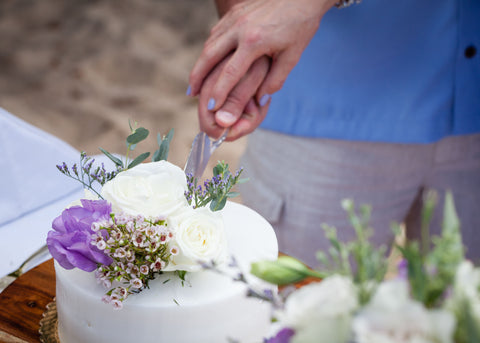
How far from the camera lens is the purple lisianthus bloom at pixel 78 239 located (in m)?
0.42

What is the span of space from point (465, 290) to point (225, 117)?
0.56 m

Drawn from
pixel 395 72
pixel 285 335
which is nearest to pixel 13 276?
pixel 285 335

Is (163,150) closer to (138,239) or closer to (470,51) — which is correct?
(138,239)

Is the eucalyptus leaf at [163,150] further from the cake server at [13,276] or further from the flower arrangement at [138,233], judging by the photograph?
the cake server at [13,276]

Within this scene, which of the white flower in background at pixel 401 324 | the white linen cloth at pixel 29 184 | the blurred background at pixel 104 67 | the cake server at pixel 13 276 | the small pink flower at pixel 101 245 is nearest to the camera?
the white flower in background at pixel 401 324

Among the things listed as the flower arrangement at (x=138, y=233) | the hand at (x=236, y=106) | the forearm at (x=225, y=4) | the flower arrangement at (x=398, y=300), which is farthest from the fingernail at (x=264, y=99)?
the flower arrangement at (x=398, y=300)

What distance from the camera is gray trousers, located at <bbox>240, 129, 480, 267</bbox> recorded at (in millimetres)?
834

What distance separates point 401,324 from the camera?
0.60 feet

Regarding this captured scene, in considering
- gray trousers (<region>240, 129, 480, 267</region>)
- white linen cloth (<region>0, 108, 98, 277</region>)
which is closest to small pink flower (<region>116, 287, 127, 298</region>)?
white linen cloth (<region>0, 108, 98, 277</region>)

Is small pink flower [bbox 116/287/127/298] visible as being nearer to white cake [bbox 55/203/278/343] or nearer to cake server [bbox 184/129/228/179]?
white cake [bbox 55/203/278/343]

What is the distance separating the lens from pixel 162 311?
0.43 meters

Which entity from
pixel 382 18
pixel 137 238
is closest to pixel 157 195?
pixel 137 238

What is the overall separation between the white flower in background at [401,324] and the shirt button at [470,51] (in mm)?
732

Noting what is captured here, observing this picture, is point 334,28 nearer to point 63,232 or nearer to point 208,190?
point 208,190
